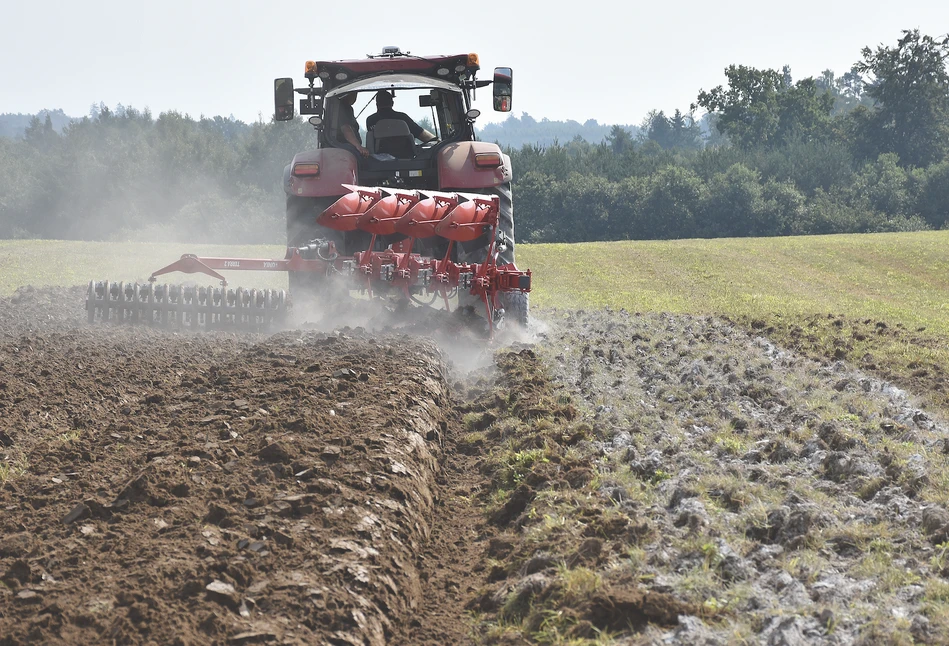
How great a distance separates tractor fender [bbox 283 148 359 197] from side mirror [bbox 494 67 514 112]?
5.03 feet

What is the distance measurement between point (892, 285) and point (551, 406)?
48.6ft

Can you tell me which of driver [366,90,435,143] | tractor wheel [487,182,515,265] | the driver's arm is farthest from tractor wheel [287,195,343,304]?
tractor wheel [487,182,515,265]

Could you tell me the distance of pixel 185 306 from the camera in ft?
33.0

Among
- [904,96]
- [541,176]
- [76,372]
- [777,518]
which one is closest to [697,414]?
[777,518]

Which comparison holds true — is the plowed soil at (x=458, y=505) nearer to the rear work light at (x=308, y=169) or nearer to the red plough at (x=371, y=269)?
the red plough at (x=371, y=269)

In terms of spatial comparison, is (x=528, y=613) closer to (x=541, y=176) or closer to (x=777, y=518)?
(x=777, y=518)

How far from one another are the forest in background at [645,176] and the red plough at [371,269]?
A: 119 feet

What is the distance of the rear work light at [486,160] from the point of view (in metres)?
9.84

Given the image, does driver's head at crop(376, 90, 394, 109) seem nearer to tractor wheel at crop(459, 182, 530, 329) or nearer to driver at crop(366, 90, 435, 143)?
driver at crop(366, 90, 435, 143)

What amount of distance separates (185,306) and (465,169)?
3112 millimetres

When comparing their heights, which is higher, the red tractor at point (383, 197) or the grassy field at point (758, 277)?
the red tractor at point (383, 197)

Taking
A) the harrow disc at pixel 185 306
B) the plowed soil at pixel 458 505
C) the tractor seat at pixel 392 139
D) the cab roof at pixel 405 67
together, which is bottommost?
the plowed soil at pixel 458 505

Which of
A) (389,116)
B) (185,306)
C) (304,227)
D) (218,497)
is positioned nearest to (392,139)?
(389,116)

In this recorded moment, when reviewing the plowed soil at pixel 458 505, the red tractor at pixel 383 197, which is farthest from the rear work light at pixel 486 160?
the plowed soil at pixel 458 505
